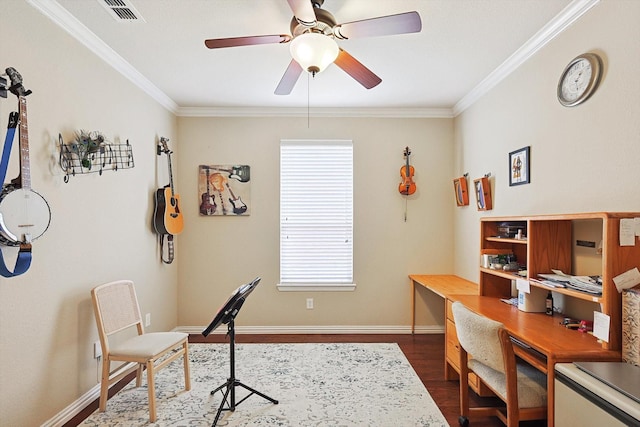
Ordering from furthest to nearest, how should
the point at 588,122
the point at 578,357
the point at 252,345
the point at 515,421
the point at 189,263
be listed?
the point at 189,263, the point at 252,345, the point at 588,122, the point at 515,421, the point at 578,357

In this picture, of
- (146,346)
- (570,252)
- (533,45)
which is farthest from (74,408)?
(533,45)

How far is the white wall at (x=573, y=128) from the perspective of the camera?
5.93ft

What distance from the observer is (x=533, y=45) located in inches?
100

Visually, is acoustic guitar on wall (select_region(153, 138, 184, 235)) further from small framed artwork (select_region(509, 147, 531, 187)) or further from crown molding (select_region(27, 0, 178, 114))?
small framed artwork (select_region(509, 147, 531, 187))

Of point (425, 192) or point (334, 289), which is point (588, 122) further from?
point (334, 289)

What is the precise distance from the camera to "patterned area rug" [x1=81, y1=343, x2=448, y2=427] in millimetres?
2320

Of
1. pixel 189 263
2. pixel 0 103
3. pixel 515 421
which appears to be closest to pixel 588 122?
pixel 515 421

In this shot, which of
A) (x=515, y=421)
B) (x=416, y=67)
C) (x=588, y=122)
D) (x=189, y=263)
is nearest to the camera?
(x=515, y=421)

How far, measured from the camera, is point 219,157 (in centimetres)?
410

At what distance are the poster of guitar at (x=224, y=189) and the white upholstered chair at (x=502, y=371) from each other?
2.73m

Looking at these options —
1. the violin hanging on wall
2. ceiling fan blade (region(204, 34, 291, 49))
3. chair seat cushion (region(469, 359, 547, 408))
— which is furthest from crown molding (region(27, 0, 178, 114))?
chair seat cushion (region(469, 359, 547, 408))

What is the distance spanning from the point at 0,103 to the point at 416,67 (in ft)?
9.39

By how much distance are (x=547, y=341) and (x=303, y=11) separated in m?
2.07

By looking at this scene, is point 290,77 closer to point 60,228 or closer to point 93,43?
point 93,43
